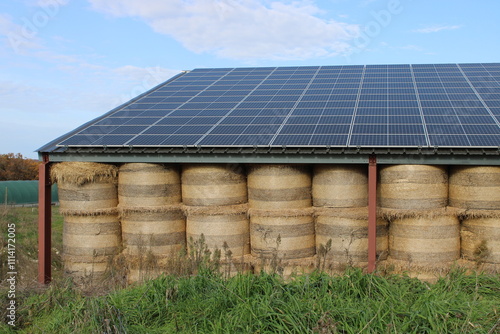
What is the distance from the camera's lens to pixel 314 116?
1174 centimetres

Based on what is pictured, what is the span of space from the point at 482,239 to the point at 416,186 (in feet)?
5.98

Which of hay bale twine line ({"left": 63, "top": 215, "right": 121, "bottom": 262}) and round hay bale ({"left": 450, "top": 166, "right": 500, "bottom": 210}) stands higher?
round hay bale ({"left": 450, "top": 166, "right": 500, "bottom": 210})

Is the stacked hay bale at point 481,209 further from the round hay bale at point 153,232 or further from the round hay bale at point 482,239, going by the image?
the round hay bale at point 153,232

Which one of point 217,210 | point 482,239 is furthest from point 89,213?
point 482,239

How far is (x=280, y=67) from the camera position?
59.0ft

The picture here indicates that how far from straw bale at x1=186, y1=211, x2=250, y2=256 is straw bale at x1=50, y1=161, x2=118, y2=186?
7.59ft

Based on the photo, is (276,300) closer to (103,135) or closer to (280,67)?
(103,135)

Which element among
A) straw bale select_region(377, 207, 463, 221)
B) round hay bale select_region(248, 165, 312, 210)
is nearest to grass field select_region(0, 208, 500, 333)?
straw bale select_region(377, 207, 463, 221)

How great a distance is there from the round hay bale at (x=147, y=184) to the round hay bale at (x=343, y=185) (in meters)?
3.63

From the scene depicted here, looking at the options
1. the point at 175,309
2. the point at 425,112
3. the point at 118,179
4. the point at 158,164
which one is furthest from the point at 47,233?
the point at 425,112

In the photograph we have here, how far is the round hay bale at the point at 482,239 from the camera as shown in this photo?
9.62 meters

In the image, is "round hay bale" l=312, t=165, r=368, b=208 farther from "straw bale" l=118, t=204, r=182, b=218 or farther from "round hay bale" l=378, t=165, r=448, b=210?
"straw bale" l=118, t=204, r=182, b=218

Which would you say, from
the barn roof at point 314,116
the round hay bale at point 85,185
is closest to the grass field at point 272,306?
the round hay bale at point 85,185

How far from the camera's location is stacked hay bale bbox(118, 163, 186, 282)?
10.8m
